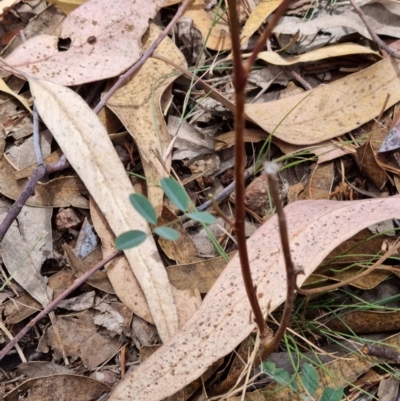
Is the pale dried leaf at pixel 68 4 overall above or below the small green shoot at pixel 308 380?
above

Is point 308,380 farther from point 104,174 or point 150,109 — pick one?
point 150,109

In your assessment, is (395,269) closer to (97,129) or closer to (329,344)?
(329,344)

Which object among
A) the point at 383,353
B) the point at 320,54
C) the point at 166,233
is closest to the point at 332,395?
the point at 383,353

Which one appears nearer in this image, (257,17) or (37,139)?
(37,139)

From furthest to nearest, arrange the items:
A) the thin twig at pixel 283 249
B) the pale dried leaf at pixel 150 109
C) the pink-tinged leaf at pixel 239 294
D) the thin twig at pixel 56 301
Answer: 1. the pale dried leaf at pixel 150 109
2. the thin twig at pixel 56 301
3. the pink-tinged leaf at pixel 239 294
4. the thin twig at pixel 283 249

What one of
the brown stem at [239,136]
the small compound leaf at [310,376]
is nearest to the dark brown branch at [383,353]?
the small compound leaf at [310,376]

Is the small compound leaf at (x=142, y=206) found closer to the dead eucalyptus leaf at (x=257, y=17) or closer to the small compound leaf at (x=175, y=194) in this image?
the small compound leaf at (x=175, y=194)

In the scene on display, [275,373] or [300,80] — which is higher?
[300,80]
